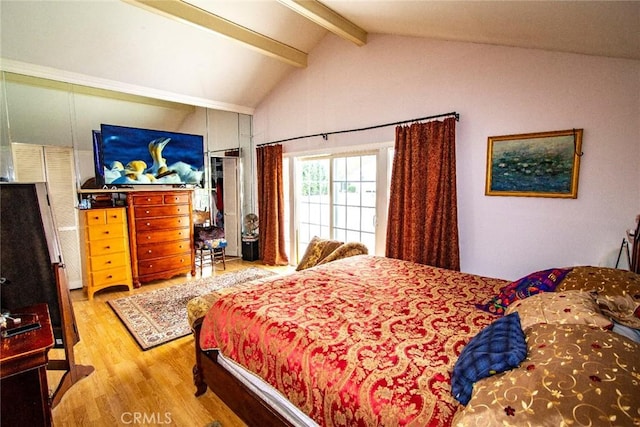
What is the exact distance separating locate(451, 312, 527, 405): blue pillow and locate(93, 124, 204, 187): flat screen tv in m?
4.45

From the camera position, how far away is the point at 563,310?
118 cm

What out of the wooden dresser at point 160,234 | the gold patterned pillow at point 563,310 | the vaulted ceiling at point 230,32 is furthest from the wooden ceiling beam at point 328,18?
the gold patterned pillow at point 563,310

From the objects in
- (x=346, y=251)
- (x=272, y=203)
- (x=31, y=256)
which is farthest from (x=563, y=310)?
(x=272, y=203)

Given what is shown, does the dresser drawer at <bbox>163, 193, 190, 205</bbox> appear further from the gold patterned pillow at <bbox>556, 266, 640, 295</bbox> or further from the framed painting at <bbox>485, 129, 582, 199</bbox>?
the gold patterned pillow at <bbox>556, 266, 640, 295</bbox>

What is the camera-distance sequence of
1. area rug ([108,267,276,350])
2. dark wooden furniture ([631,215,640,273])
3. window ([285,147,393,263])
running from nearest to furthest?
dark wooden furniture ([631,215,640,273])
area rug ([108,267,276,350])
window ([285,147,393,263])

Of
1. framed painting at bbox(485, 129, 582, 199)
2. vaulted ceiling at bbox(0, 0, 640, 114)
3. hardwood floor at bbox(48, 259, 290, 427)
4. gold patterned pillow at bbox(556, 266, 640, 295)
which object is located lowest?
hardwood floor at bbox(48, 259, 290, 427)

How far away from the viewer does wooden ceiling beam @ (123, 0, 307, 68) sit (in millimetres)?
2932

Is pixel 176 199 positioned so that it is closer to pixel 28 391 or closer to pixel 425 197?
pixel 28 391

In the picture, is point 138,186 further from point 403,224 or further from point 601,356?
point 601,356

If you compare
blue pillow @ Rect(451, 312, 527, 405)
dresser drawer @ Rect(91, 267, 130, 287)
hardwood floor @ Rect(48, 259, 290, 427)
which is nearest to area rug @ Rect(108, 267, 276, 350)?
hardwood floor @ Rect(48, 259, 290, 427)

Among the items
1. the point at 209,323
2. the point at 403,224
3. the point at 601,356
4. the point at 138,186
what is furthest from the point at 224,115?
the point at 601,356

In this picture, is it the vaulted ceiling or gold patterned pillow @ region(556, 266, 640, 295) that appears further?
the vaulted ceiling

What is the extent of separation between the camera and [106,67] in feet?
11.7

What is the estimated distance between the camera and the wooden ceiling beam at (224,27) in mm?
2932
